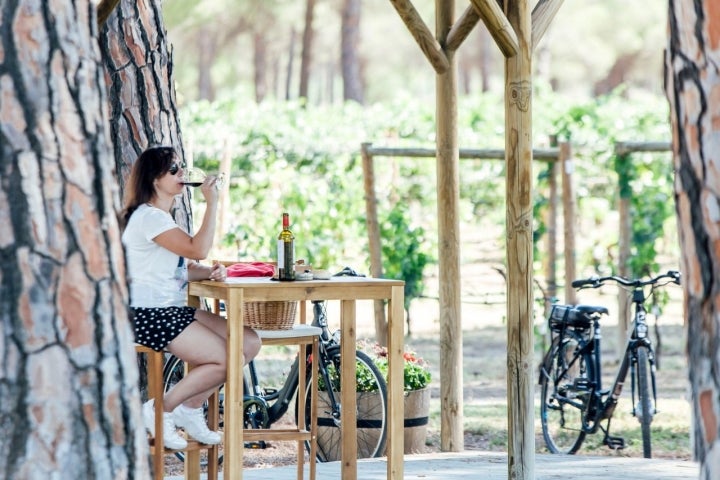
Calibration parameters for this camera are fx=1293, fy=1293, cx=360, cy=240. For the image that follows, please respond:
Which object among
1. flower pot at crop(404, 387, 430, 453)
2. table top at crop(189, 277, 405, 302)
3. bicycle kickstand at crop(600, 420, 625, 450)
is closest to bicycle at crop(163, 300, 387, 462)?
flower pot at crop(404, 387, 430, 453)

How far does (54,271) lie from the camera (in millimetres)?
2418

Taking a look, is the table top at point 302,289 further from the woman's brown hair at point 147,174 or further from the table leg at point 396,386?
the woman's brown hair at point 147,174

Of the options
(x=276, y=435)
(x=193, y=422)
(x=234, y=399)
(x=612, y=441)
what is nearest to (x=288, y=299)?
(x=234, y=399)

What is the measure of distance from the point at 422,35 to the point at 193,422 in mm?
2092

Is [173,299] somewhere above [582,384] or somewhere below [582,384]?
above

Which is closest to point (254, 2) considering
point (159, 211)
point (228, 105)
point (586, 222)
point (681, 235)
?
point (228, 105)

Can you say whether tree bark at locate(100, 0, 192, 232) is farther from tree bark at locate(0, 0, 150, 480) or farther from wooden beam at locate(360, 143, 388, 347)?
tree bark at locate(0, 0, 150, 480)

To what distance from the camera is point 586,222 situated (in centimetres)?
1373

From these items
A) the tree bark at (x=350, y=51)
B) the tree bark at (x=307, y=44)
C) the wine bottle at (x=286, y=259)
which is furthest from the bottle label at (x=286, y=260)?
the tree bark at (x=307, y=44)

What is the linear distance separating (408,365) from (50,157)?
3.70 metres

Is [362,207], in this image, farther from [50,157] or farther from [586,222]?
[50,157]

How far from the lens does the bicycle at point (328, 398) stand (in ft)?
18.3

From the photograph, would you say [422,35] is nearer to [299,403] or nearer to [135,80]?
[135,80]

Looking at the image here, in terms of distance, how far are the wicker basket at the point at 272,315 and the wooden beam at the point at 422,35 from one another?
1470 millimetres
